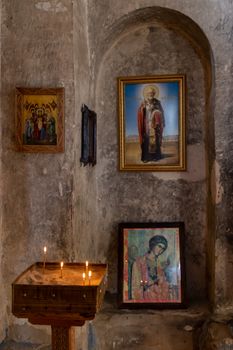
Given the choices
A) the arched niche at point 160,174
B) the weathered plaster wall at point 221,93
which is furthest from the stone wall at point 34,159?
the weathered plaster wall at point 221,93

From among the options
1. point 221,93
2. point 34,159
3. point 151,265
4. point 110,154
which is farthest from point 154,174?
point 34,159

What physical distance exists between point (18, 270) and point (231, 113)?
73.5 inches

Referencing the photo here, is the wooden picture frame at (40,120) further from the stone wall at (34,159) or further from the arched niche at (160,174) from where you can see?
the arched niche at (160,174)

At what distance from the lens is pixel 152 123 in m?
3.31

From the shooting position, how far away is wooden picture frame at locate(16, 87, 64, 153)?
2.57 metres

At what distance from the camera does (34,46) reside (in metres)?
2.60

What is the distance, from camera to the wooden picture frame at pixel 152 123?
3.28 m

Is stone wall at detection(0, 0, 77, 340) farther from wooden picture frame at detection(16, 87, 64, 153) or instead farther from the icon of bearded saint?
the icon of bearded saint

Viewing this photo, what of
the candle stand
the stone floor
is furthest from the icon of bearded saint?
the candle stand

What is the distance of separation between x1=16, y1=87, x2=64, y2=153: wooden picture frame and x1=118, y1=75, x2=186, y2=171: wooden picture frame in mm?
862

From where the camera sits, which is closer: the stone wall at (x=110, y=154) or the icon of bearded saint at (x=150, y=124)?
the stone wall at (x=110, y=154)

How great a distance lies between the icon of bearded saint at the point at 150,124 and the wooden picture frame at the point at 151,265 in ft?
1.95

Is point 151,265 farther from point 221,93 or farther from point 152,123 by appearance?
point 221,93

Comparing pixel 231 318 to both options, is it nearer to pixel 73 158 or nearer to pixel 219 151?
pixel 219 151
